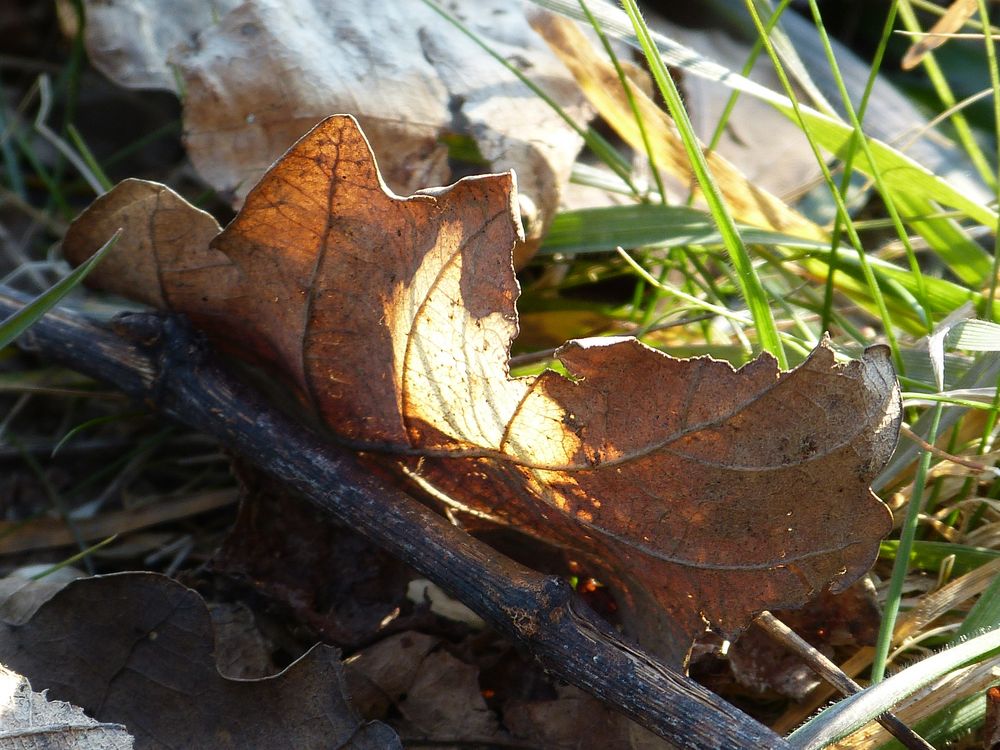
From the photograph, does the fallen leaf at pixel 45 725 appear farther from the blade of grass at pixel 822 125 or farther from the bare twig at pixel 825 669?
the blade of grass at pixel 822 125

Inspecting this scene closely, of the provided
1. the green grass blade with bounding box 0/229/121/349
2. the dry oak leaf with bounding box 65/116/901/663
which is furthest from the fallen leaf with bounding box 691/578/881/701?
the green grass blade with bounding box 0/229/121/349

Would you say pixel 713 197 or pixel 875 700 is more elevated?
pixel 713 197

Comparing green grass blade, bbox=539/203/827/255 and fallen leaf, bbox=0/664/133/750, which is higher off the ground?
green grass blade, bbox=539/203/827/255

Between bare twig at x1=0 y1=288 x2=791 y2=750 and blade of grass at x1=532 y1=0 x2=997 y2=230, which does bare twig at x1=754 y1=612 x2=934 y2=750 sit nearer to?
bare twig at x1=0 y1=288 x2=791 y2=750

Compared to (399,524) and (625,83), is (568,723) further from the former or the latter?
(625,83)

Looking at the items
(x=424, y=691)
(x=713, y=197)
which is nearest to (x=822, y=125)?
(x=713, y=197)
